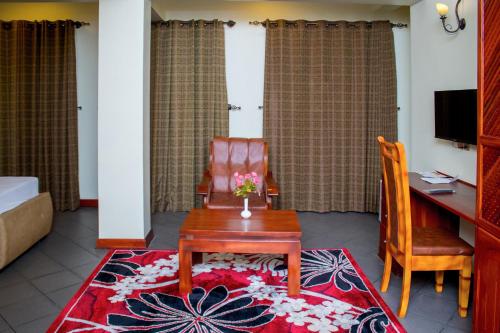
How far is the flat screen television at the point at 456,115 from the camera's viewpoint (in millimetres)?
3289

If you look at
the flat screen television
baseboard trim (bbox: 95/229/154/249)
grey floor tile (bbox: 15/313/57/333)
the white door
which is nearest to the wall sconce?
the flat screen television

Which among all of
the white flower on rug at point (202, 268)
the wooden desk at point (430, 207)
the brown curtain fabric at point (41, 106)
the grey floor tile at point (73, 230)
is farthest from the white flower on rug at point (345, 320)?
the brown curtain fabric at point (41, 106)

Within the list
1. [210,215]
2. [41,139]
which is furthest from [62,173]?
[210,215]

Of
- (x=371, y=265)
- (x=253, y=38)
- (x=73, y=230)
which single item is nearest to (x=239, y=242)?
(x=371, y=265)

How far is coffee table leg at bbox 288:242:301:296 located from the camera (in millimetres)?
3039

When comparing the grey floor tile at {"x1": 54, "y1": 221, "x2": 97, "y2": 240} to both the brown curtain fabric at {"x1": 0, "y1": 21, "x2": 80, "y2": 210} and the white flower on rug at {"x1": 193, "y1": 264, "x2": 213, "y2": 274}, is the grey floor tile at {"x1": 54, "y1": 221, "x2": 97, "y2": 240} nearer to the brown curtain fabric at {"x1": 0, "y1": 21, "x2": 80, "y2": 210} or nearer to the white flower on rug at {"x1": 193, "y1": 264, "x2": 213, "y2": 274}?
the brown curtain fabric at {"x1": 0, "y1": 21, "x2": 80, "y2": 210}

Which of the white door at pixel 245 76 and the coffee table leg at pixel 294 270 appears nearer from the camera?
the coffee table leg at pixel 294 270

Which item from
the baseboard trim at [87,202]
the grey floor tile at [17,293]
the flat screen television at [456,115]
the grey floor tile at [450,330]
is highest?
the flat screen television at [456,115]

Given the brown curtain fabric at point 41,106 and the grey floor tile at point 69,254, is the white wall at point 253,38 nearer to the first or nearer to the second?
the brown curtain fabric at point 41,106

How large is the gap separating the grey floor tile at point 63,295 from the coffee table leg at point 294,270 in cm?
147

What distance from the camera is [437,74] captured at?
3961mm

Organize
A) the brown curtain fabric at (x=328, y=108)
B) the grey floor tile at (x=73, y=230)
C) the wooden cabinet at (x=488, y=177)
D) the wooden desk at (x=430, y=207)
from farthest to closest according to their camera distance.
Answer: the brown curtain fabric at (x=328, y=108) → the grey floor tile at (x=73, y=230) → the wooden desk at (x=430, y=207) → the wooden cabinet at (x=488, y=177)

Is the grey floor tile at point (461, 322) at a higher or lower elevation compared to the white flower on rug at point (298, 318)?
lower

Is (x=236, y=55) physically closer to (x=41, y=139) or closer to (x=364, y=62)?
(x=364, y=62)
